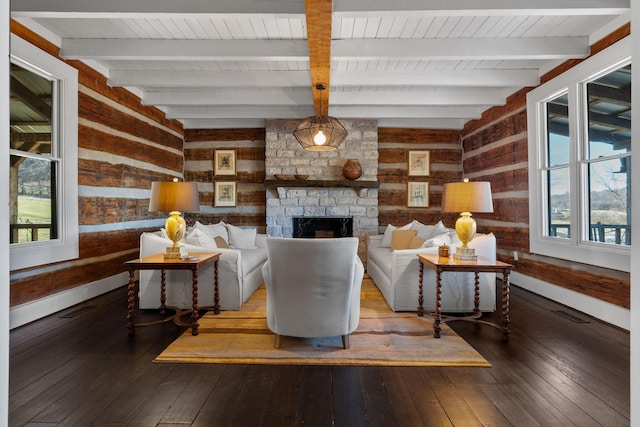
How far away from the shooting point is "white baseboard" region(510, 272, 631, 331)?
3128 millimetres

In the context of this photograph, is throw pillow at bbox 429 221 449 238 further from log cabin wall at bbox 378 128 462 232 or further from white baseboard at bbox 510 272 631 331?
log cabin wall at bbox 378 128 462 232

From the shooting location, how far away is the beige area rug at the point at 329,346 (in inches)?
96.6

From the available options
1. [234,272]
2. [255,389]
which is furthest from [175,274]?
[255,389]

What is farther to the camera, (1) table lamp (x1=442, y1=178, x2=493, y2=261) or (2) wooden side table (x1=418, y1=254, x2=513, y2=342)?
(1) table lamp (x1=442, y1=178, x2=493, y2=261)

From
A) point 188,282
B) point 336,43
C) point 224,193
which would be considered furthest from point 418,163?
point 188,282

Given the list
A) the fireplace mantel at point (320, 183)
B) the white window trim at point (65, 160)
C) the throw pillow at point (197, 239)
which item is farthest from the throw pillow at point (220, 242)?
the fireplace mantel at point (320, 183)

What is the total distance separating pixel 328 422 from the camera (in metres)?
1.75

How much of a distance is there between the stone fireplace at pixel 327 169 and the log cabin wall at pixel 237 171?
542 mm

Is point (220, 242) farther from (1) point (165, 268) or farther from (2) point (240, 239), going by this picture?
(1) point (165, 268)

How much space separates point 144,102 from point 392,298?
4.66m

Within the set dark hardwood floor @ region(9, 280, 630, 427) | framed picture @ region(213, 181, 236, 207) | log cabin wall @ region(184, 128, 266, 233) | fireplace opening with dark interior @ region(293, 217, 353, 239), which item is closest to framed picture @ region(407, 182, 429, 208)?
fireplace opening with dark interior @ region(293, 217, 353, 239)

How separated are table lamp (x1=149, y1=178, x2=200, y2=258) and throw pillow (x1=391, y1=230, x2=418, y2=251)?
289 cm
